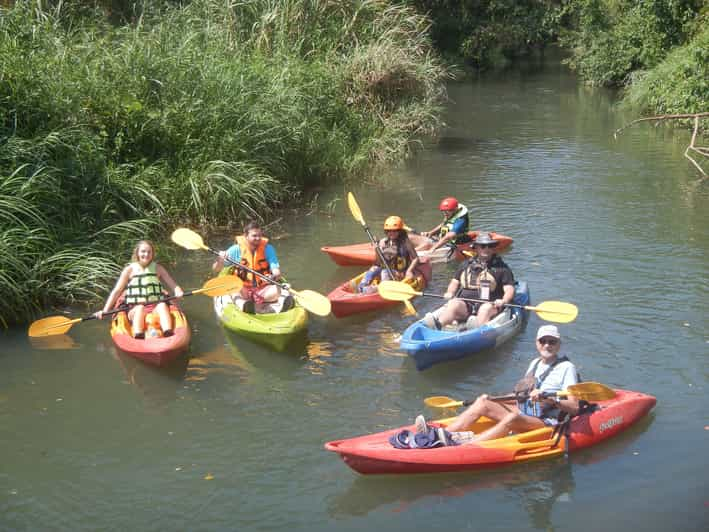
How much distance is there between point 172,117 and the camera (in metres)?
11.3

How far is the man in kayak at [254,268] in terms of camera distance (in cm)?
830

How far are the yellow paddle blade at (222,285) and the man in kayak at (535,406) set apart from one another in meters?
2.90

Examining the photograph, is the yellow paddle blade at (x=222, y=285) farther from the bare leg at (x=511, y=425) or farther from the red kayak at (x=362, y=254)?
the bare leg at (x=511, y=425)

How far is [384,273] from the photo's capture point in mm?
9070

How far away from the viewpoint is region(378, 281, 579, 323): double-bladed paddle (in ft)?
24.0

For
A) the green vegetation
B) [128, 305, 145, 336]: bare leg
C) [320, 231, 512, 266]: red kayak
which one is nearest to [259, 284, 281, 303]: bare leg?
[128, 305, 145, 336]: bare leg

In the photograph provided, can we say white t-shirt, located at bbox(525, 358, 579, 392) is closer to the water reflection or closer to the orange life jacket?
the orange life jacket

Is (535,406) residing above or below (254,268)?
below

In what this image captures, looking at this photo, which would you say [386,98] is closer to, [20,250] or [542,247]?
[542,247]

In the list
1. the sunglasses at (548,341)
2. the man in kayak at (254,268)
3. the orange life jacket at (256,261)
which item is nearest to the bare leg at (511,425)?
the sunglasses at (548,341)

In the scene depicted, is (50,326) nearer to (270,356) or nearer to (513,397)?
(270,356)

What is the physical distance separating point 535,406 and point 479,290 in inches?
81.2

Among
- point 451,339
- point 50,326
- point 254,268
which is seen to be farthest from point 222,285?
point 451,339

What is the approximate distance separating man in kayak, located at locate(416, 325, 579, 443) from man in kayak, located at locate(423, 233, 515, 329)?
1640mm
